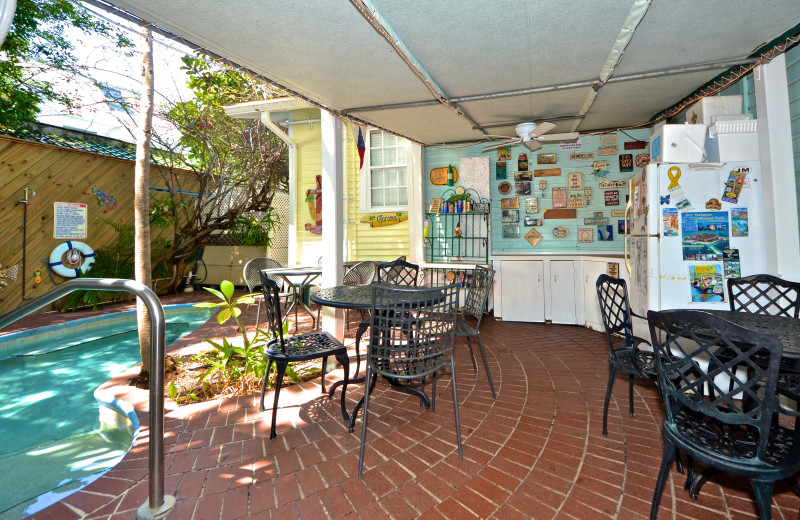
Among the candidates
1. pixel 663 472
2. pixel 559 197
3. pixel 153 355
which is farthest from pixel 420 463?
pixel 559 197

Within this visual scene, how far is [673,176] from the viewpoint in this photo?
3176 mm

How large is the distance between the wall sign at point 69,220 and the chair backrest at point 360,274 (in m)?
5.66

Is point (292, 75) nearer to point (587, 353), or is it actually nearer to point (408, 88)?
point (408, 88)

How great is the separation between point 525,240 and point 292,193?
4653 mm

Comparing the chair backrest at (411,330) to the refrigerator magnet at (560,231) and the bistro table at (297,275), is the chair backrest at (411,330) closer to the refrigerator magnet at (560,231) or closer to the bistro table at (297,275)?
the bistro table at (297,275)

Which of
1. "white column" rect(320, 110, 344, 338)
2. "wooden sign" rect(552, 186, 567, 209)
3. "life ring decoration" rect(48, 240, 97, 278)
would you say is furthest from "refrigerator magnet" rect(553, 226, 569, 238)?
"life ring decoration" rect(48, 240, 97, 278)

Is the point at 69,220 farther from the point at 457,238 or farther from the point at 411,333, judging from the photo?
the point at 411,333

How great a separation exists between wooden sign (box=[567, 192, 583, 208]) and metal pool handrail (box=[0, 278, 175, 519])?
572 cm

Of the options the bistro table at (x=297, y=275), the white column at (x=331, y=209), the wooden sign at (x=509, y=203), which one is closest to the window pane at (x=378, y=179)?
the wooden sign at (x=509, y=203)

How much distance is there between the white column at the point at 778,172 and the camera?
2871 mm

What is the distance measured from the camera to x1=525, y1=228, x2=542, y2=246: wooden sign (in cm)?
595

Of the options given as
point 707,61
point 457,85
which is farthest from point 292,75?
point 707,61

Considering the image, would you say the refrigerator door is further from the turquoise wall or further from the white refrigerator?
the turquoise wall

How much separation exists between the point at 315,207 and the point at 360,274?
272cm
